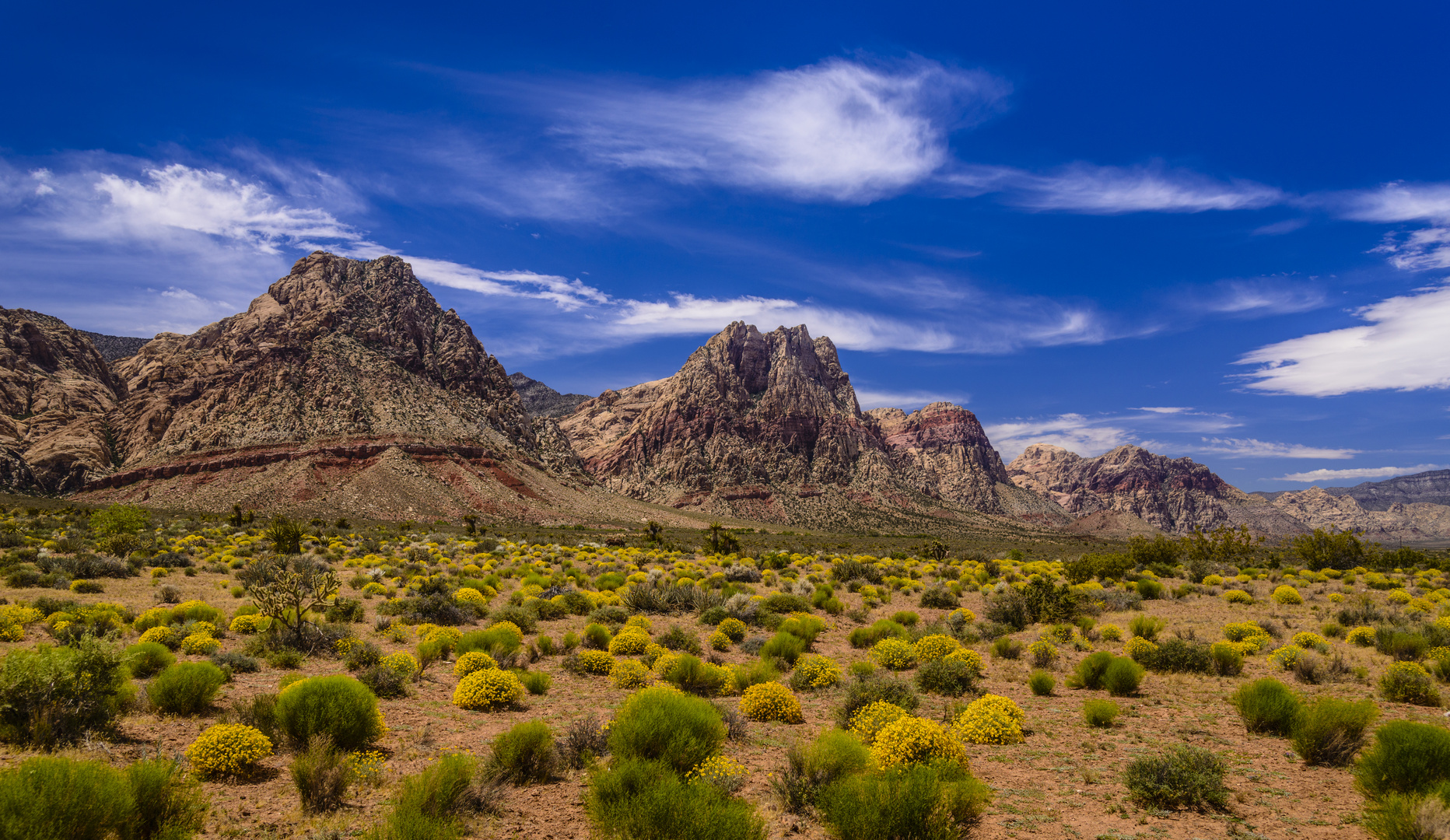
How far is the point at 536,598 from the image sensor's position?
1967 cm

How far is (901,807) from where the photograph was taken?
5945mm

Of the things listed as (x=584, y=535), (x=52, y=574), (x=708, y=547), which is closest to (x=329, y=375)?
(x=584, y=535)

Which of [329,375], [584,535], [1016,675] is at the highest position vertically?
[329,375]

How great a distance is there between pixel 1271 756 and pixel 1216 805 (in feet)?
7.78

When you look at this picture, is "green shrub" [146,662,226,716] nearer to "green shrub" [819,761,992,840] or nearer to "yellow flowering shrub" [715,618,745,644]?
"green shrub" [819,761,992,840]

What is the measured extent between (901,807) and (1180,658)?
11.0m

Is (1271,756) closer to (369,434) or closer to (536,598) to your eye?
(536,598)

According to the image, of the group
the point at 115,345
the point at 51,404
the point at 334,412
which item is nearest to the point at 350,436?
the point at 334,412

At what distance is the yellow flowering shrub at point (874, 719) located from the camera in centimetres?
890

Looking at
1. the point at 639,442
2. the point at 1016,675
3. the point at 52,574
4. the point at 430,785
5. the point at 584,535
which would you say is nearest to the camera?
the point at 430,785

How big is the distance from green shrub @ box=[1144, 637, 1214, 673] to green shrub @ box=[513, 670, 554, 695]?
12.9 metres

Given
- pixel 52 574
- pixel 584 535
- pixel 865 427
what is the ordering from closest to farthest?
pixel 52 574
pixel 584 535
pixel 865 427

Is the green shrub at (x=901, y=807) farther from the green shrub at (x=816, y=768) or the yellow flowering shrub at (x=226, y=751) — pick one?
the yellow flowering shrub at (x=226, y=751)

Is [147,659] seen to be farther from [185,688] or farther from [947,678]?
[947,678]
